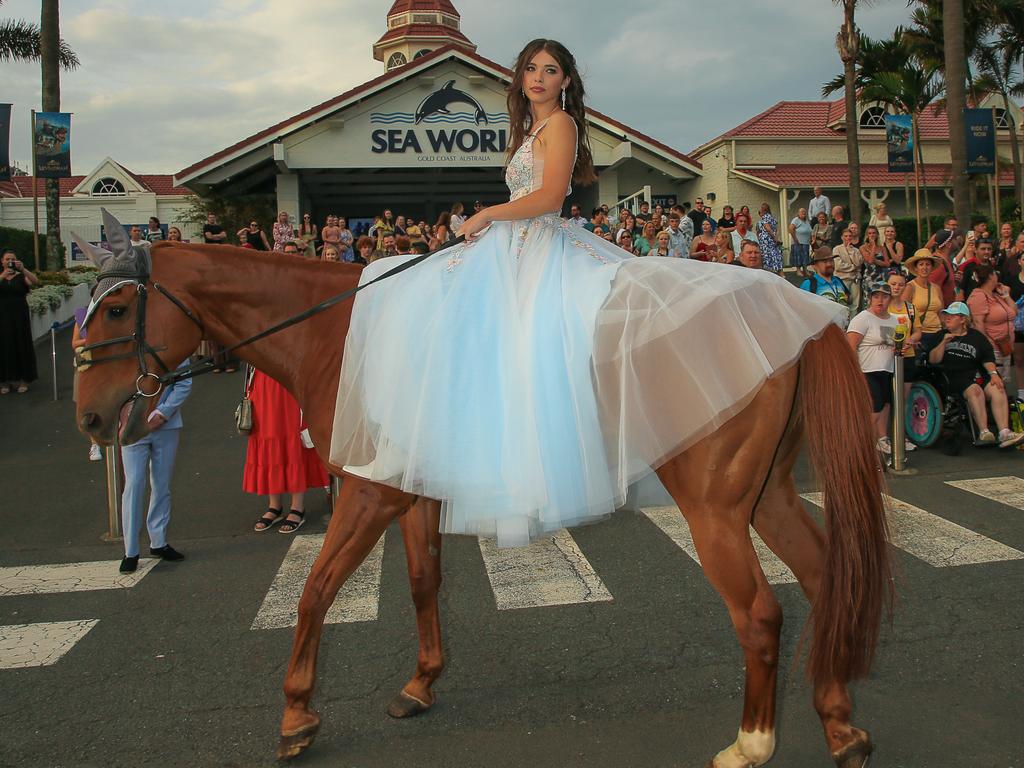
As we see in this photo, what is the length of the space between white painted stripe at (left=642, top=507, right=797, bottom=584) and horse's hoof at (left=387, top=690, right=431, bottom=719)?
1948 mm

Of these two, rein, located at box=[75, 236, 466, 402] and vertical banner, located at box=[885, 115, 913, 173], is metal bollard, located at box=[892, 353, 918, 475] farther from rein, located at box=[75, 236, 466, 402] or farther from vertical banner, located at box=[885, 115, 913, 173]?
vertical banner, located at box=[885, 115, 913, 173]

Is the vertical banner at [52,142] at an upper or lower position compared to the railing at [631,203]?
upper

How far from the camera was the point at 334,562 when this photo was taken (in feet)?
11.9

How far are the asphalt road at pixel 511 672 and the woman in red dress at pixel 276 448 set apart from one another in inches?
27.2

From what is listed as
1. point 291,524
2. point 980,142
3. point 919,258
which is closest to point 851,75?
point 980,142

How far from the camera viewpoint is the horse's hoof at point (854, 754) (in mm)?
3293

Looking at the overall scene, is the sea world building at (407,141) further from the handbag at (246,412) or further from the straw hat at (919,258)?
the handbag at (246,412)

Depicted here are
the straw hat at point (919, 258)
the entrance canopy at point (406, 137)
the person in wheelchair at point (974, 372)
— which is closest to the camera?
the person in wheelchair at point (974, 372)

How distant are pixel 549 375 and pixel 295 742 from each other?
186 centimetres

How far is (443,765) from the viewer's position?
3.55m

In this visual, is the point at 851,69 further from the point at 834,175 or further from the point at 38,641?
the point at 38,641

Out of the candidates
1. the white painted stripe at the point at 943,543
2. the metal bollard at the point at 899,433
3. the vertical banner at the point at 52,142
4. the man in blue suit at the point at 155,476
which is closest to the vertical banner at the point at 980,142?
the metal bollard at the point at 899,433

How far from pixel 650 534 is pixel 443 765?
375 cm

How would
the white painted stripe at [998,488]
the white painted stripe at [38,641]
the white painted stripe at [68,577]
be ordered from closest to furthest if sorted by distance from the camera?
the white painted stripe at [38,641]
the white painted stripe at [68,577]
the white painted stripe at [998,488]
